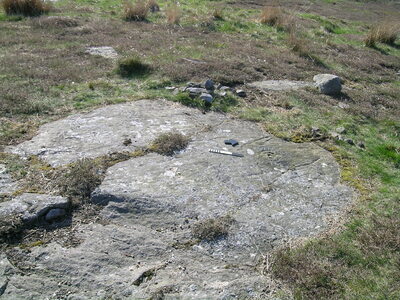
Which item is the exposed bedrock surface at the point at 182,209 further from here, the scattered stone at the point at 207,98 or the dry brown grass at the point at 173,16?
the dry brown grass at the point at 173,16

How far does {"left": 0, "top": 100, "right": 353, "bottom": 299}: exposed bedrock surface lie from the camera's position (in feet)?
12.5

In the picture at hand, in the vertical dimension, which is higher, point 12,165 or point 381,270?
point 12,165

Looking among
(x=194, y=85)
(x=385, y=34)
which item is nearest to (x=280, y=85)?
(x=194, y=85)

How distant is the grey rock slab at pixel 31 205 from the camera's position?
4305mm

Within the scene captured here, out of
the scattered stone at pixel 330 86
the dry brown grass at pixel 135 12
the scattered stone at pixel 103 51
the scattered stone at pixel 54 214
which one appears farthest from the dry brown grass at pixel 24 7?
the scattered stone at pixel 54 214

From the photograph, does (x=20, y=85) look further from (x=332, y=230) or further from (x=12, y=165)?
(x=332, y=230)

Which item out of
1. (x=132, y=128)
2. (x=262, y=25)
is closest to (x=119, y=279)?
(x=132, y=128)

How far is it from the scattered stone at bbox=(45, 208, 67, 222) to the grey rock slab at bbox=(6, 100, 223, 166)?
977mm

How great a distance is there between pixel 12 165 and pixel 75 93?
2.75 m

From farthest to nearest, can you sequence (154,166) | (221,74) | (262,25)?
(262,25)
(221,74)
(154,166)

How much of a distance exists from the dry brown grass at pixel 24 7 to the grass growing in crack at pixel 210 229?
37.5 feet

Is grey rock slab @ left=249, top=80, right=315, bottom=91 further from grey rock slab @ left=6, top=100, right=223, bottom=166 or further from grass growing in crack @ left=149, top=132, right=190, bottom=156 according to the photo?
grass growing in crack @ left=149, top=132, right=190, bottom=156

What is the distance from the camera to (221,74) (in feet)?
29.6

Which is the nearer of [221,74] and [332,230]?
[332,230]
